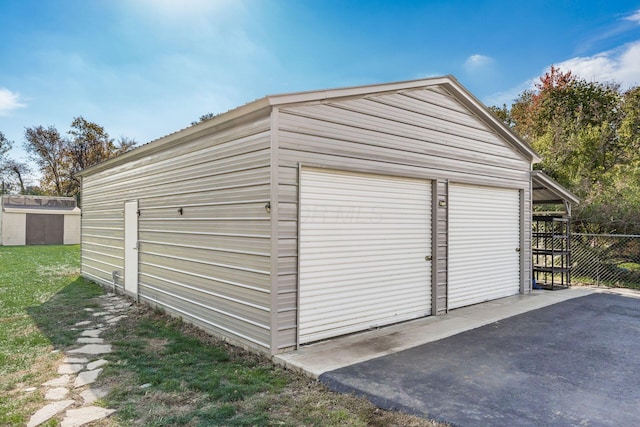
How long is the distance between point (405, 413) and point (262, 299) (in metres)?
2.00

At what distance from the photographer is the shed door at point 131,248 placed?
751 centimetres

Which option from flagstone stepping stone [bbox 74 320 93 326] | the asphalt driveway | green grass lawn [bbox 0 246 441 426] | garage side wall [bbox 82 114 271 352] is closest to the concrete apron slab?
the asphalt driveway

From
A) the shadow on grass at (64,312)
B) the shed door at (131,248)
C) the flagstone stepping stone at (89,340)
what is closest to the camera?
the flagstone stepping stone at (89,340)

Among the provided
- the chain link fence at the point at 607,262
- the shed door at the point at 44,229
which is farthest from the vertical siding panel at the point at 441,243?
the shed door at the point at 44,229

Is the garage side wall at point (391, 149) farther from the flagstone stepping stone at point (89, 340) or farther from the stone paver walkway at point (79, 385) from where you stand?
the flagstone stepping stone at point (89, 340)

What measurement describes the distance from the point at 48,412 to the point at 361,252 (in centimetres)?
362

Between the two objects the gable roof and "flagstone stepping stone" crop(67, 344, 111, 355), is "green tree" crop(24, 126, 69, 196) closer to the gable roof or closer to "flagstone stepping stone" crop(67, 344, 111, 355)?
the gable roof

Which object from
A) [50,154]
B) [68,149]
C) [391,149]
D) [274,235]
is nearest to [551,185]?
[391,149]

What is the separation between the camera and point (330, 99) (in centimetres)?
482

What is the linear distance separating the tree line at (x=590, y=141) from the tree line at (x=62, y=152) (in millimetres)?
29093

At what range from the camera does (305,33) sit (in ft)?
33.8

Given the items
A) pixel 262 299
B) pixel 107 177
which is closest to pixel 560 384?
pixel 262 299

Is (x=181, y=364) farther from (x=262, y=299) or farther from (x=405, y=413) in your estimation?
(x=405, y=413)

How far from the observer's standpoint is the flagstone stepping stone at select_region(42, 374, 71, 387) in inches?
145
